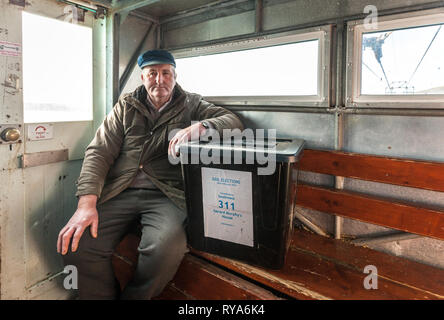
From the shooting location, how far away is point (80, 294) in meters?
1.63

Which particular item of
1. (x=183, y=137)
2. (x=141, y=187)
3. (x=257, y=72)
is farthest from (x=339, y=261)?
(x=257, y=72)

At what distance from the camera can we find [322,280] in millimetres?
1399

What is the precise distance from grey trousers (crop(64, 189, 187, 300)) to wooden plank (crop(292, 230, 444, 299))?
0.72 metres

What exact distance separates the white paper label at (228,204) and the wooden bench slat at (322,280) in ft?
0.49

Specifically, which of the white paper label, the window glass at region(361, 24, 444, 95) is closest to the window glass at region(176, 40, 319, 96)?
the window glass at region(361, 24, 444, 95)

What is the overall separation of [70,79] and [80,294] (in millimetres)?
1396

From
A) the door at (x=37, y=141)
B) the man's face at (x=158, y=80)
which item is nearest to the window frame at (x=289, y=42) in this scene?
the man's face at (x=158, y=80)

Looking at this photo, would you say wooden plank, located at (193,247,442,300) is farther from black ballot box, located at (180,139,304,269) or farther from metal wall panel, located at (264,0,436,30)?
metal wall panel, located at (264,0,436,30)

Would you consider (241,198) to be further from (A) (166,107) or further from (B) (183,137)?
(A) (166,107)

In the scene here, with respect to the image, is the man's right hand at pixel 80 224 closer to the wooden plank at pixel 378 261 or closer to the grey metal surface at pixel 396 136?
the wooden plank at pixel 378 261

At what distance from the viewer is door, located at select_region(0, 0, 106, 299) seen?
1765mm

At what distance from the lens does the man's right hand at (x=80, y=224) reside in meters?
1.57

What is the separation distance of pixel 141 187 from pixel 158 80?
68cm

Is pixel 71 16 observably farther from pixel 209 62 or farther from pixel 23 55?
pixel 209 62
